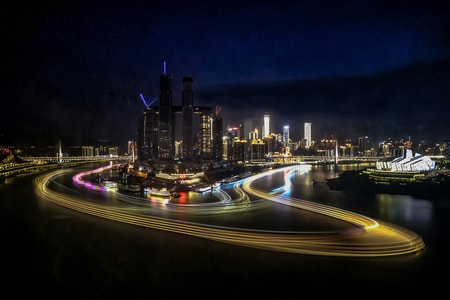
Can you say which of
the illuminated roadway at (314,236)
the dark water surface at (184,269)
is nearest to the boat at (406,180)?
the illuminated roadway at (314,236)

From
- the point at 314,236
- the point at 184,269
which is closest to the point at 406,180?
the point at 314,236

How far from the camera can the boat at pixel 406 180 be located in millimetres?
23359

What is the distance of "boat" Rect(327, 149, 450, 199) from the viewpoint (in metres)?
23.4

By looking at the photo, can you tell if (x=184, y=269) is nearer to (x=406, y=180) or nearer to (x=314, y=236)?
(x=314, y=236)

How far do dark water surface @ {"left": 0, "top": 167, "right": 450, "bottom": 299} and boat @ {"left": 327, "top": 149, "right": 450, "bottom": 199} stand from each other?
1246 cm

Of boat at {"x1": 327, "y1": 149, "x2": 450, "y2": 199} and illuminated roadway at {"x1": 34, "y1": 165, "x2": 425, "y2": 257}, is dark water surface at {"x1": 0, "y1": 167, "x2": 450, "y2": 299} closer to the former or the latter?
illuminated roadway at {"x1": 34, "y1": 165, "x2": 425, "y2": 257}

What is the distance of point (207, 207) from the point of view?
55.2 ft

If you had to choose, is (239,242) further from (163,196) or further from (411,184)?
(411,184)

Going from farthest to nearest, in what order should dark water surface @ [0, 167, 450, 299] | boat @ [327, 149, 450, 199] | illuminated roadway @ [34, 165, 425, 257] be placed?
boat @ [327, 149, 450, 199]
illuminated roadway @ [34, 165, 425, 257]
dark water surface @ [0, 167, 450, 299]

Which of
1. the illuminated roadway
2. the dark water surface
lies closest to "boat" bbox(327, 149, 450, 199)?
the illuminated roadway

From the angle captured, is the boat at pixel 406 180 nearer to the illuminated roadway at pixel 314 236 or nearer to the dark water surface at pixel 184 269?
the illuminated roadway at pixel 314 236

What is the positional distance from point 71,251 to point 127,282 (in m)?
3.52

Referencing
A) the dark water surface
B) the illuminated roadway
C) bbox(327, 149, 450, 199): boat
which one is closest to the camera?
the dark water surface

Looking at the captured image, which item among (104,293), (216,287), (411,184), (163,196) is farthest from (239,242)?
(411,184)
